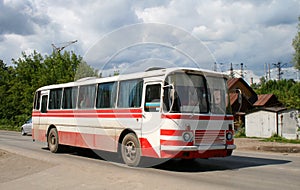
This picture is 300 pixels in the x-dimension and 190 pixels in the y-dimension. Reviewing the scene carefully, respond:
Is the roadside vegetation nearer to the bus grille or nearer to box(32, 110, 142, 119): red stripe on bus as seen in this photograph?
box(32, 110, 142, 119): red stripe on bus

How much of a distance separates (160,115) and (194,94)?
1.23 m

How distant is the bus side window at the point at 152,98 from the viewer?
10.7 metres

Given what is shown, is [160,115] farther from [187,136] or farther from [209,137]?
[209,137]

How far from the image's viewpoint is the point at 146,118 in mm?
10953

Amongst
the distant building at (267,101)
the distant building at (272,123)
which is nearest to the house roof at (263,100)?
the distant building at (267,101)

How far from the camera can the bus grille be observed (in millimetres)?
10391

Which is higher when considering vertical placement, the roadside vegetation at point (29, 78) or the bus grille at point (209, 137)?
the roadside vegetation at point (29, 78)

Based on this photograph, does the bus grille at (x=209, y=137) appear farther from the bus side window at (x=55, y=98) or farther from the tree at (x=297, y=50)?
the tree at (x=297, y=50)

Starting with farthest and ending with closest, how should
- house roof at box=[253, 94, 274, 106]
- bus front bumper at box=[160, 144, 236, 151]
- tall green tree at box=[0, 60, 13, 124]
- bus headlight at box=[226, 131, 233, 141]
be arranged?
tall green tree at box=[0, 60, 13, 124] < house roof at box=[253, 94, 274, 106] < bus headlight at box=[226, 131, 233, 141] < bus front bumper at box=[160, 144, 236, 151]

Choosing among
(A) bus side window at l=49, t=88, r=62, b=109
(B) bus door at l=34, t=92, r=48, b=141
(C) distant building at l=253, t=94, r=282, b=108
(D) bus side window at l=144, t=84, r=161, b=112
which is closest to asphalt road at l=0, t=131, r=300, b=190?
(D) bus side window at l=144, t=84, r=161, b=112

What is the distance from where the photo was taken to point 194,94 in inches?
422

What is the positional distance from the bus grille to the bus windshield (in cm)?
61

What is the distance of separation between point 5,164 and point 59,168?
239cm

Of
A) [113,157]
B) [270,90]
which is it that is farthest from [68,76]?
[270,90]
